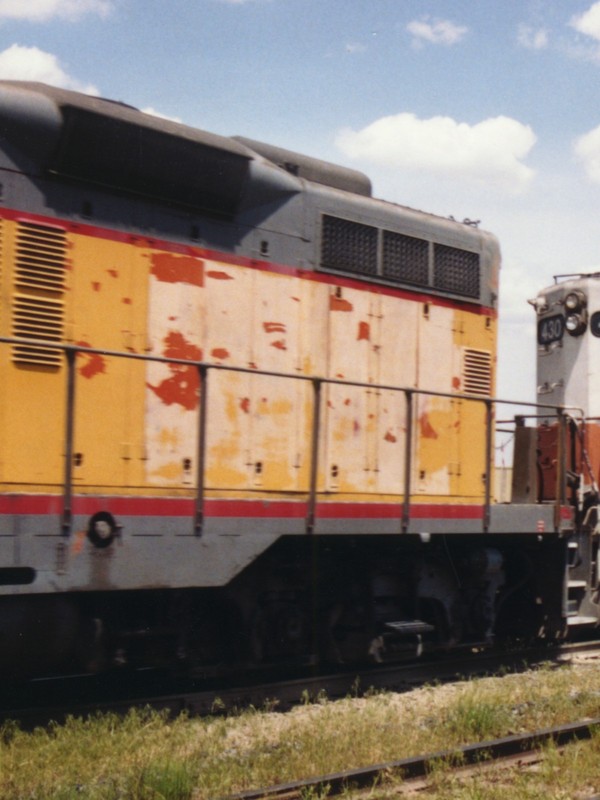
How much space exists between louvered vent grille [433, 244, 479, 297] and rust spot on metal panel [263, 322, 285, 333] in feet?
5.62

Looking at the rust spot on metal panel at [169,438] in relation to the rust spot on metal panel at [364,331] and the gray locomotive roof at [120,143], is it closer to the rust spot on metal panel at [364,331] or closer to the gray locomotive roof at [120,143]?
the gray locomotive roof at [120,143]

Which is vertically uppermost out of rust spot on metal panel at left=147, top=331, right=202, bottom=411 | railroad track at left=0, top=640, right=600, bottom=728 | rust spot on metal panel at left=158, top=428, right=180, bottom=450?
rust spot on metal panel at left=147, top=331, right=202, bottom=411

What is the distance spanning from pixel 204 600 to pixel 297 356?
1988mm

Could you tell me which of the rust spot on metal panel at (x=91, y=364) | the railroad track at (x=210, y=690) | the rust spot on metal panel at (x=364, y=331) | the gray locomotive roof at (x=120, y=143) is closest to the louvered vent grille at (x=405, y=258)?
the rust spot on metal panel at (x=364, y=331)

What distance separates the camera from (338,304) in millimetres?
7988

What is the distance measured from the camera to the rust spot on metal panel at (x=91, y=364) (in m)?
6.52

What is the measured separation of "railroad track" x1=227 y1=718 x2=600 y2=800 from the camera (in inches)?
188

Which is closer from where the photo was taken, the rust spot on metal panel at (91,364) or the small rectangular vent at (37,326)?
the small rectangular vent at (37,326)

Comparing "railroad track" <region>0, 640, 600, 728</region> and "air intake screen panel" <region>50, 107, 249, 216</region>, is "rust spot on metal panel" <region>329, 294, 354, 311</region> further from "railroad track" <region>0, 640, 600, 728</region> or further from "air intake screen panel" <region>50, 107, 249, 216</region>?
"railroad track" <region>0, 640, 600, 728</region>

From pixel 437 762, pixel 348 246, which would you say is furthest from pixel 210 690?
pixel 348 246

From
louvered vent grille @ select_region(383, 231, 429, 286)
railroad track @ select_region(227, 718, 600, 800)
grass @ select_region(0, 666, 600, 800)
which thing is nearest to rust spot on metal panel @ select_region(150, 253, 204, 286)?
louvered vent grille @ select_region(383, 231, 429, 286)

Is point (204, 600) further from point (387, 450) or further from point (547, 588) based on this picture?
point (547, 588)

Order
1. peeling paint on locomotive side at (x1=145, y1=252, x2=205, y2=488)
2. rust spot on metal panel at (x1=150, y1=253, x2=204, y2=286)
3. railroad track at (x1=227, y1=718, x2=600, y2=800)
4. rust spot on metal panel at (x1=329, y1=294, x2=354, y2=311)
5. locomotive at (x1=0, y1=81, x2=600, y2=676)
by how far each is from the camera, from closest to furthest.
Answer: railroad track at (x1=227, y1=718, x2=600, y2=800) < locomotive at (x1=0, y1=81, x2=600, y2=676) < peeling paint on locomotive side at (x1=145, y1=252, x2=205, y2=488) < rust spot on metal panel at (x1=150, y1=253, x2=204, y2=286) < rust spot on metal panel at (x1=329, y1=294, x2=354, y2=311)

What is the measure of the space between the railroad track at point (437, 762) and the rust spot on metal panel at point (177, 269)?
3.61 m
